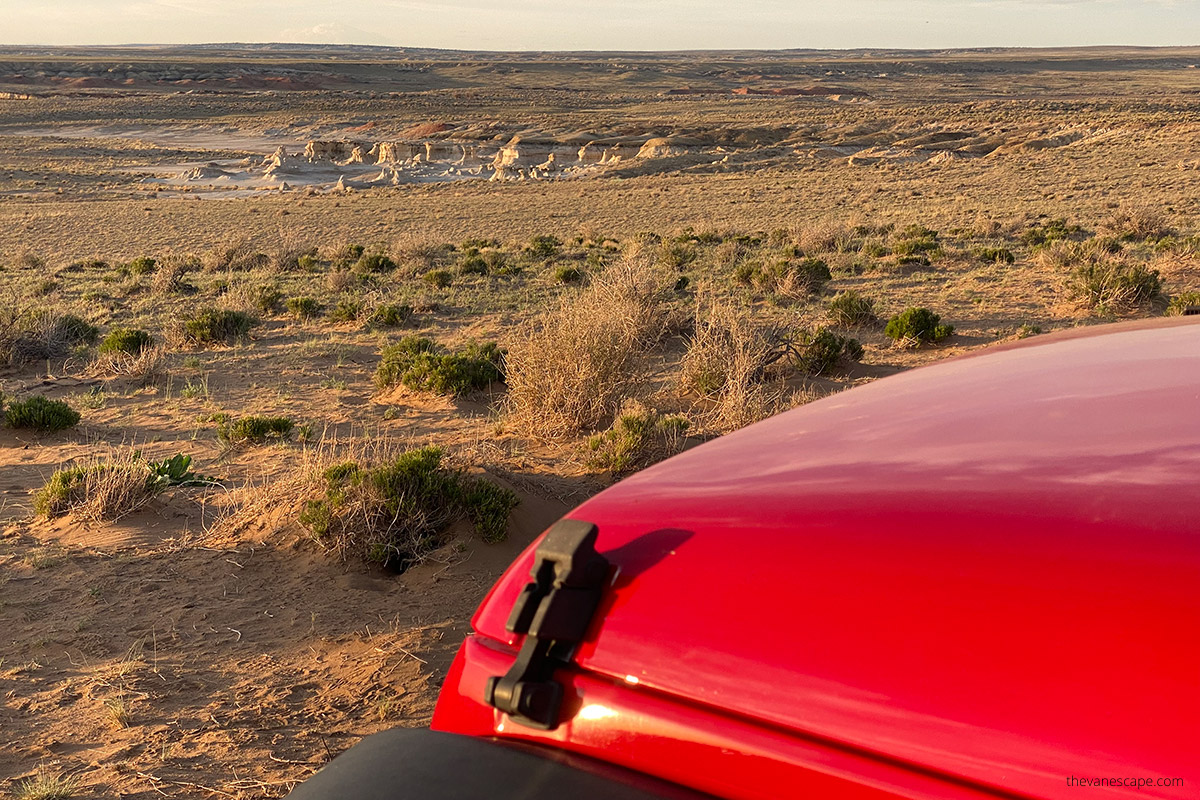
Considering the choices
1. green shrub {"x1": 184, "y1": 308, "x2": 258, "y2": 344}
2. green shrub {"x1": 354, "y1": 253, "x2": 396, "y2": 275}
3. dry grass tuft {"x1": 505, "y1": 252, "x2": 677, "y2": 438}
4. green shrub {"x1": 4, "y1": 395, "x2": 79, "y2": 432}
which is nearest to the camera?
dry grass tuft {"x1": 505, "y1": 252, "x2": 677, "y2": 438}

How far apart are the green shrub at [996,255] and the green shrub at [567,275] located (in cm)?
724

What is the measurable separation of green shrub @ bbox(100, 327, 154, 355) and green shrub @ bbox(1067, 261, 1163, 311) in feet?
37.8

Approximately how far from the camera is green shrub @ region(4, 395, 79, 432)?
8194 mm

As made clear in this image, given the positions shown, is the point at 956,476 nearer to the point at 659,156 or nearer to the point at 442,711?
the point at 442,711

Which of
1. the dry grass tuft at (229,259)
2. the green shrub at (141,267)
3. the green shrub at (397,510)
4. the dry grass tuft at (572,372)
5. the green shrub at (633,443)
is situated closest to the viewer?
the green shrub at (397,510)

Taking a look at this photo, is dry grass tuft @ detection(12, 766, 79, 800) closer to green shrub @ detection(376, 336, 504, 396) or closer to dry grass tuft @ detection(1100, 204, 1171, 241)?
green shrub @ detection(376, 336, 504, 396)

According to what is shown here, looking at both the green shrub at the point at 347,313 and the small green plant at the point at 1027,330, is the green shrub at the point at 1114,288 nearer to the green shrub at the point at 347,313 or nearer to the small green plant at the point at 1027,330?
the small green plant at the point at 1027,330

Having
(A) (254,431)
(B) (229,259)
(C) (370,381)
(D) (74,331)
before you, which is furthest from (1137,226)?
(B) (229,259)

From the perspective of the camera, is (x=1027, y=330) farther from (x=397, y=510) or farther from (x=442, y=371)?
(x=397, y=510)

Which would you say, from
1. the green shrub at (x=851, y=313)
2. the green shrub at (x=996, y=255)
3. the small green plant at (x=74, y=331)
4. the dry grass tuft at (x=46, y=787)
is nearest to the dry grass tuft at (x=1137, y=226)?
the green shrub at (x=996, y=255)

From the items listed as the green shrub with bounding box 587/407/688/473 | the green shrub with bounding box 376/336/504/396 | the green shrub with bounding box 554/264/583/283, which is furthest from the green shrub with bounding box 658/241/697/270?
the green shrub with bounding box 587/407/688/473

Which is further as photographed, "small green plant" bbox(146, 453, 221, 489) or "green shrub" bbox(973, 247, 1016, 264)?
"green shrub" bbox(973, 247, 1016, 264)

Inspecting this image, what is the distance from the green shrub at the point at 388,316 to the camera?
13.6 metres

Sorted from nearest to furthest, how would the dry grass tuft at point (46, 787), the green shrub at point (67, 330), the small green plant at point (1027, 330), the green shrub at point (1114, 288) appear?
1. the dry grass tuft at point (46, 787)
2. the small green plant at point (1027, 330)
3. the green shrub at point (1114, 288)
4. the green shrub at point (67, 330)
